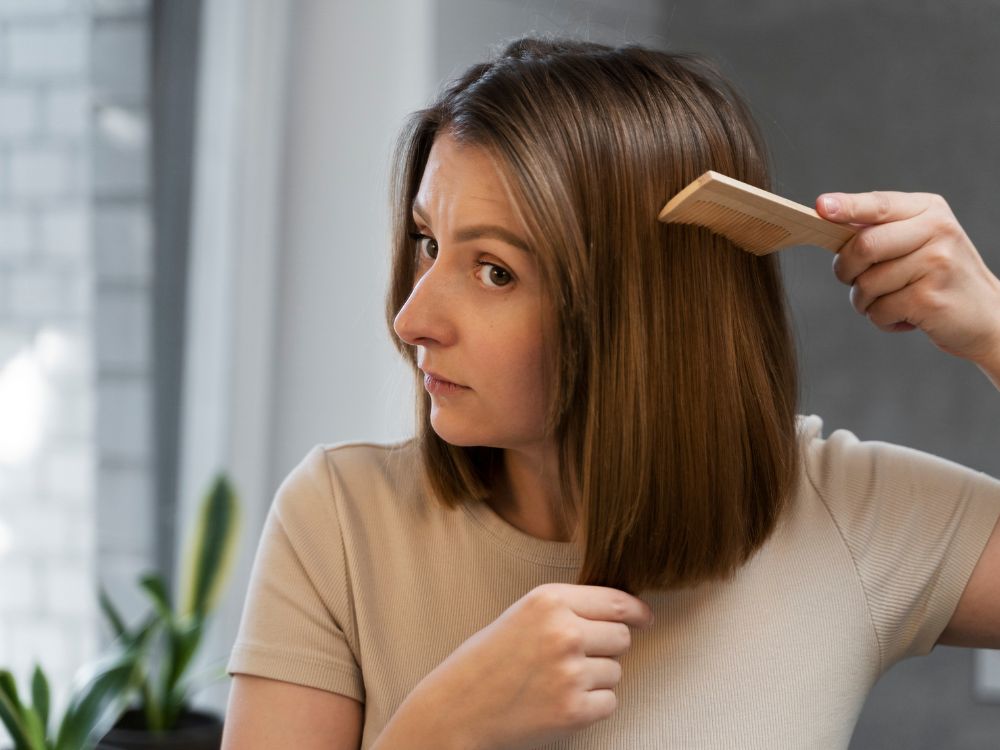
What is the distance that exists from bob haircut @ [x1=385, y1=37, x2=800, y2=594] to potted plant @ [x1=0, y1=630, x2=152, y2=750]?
29.8 inches

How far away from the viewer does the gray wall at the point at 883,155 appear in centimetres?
204

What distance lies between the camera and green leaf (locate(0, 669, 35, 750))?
137 centimetres

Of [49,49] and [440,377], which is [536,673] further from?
[49,49]

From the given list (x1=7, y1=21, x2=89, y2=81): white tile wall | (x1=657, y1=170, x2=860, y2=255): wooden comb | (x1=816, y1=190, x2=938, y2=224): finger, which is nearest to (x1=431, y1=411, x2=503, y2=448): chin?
(x1=657, y1=170, x2=860, y2=255): wooden comb

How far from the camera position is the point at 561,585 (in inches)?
35.1

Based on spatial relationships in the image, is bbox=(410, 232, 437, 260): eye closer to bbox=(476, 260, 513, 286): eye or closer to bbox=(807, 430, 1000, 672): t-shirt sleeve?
bbox=(476, 260, 513, 286): eye

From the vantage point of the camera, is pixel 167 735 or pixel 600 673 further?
pixel 167 735

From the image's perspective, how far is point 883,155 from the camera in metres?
2.15

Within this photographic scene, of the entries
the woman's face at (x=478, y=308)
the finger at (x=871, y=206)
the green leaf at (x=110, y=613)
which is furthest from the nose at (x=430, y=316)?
the green leaf at (x=110, y=613)

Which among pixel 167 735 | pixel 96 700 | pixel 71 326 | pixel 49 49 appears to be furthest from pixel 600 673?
pixel 49 49

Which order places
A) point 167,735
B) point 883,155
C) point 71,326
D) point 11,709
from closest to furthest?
point 11,709 → point 167,735 → point 71,326 → point 883,155

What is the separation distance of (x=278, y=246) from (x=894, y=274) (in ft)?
5.01

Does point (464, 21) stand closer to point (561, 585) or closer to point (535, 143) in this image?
point (535, 143)

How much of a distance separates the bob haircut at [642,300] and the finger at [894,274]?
3.2 inches
